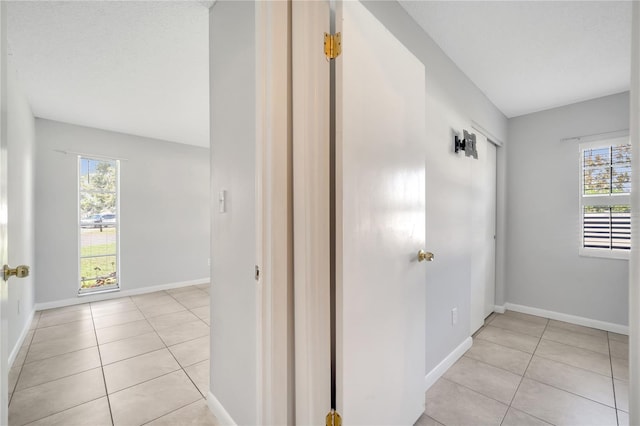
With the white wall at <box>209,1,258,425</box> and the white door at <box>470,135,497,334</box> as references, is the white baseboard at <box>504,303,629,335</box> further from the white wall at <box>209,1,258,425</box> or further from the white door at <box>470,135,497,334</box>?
the white wall at <box>209,1,258,425</box>

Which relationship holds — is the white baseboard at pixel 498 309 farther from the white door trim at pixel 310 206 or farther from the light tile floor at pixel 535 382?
the white door trim at pixel 310 206

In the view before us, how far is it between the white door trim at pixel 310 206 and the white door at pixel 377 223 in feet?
0.21

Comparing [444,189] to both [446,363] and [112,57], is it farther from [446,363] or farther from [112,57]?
[112,57]

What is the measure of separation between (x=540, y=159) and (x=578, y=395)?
246 centimetres

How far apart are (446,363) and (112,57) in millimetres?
3443

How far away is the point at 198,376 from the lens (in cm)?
208

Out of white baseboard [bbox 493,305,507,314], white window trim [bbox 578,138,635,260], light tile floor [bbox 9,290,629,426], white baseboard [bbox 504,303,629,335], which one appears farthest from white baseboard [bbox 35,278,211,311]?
white window trim [bbox 578,138,635,260]

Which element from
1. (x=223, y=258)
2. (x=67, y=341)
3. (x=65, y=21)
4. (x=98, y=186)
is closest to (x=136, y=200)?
(x=98, y=186)

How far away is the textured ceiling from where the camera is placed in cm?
171

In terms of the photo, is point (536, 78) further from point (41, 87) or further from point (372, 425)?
point (41, 87)

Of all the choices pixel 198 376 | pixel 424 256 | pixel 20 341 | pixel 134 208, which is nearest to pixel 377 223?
pixel 424 256

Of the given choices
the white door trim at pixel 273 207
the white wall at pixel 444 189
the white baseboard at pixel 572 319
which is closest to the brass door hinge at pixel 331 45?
the white door trim at pixel 273 207

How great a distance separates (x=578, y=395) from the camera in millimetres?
1844

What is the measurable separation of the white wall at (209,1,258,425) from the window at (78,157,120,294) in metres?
3.49
